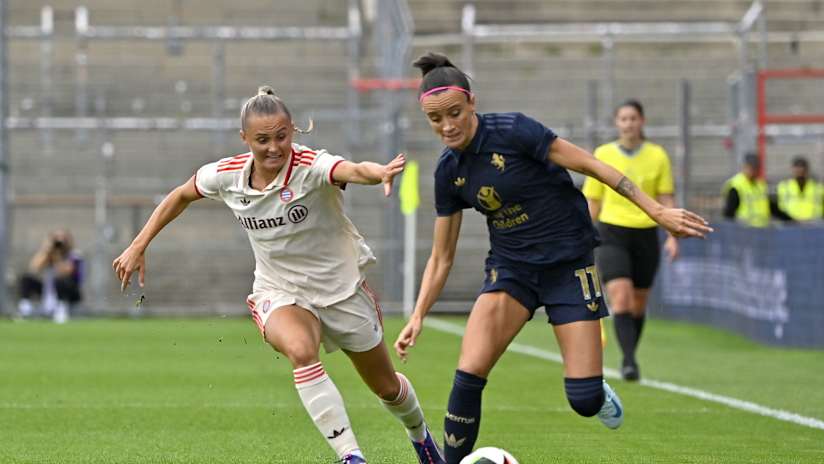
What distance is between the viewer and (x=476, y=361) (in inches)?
294

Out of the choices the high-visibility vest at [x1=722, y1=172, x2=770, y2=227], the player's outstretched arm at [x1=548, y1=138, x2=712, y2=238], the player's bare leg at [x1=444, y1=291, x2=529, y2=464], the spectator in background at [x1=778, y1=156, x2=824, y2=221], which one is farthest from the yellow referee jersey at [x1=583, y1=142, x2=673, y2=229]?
the spectator in background at [x1=778, y1=156, x2=824, y2=221]

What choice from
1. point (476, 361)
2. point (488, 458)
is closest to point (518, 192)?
point (476, 361)

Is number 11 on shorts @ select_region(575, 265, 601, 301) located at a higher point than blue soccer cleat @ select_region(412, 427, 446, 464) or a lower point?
higher

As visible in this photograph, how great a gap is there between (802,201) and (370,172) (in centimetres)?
1569

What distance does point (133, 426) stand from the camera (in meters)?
10.1

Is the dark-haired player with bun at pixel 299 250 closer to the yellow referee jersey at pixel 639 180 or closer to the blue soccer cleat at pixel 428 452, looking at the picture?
the blue soccer cleat at pixel 428 452

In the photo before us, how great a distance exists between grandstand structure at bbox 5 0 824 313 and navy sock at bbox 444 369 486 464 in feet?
46.6

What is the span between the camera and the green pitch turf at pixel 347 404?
881cm

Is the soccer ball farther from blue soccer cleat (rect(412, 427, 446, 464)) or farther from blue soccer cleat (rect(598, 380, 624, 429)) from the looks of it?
blue soccer cleat (rect(598, 380, 624, 429))

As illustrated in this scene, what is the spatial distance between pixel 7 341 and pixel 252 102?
1197cm

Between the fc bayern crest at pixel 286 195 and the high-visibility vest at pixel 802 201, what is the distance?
49.8 feet

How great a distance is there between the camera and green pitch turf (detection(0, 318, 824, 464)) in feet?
28.9

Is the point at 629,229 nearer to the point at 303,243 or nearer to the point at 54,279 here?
the point at 303,243

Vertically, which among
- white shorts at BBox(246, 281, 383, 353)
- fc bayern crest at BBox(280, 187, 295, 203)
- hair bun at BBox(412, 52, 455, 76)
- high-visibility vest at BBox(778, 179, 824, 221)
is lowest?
white shorts at BBox(246, 281, 383, 353)
